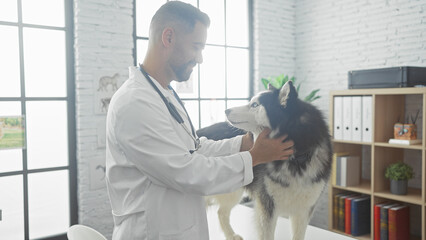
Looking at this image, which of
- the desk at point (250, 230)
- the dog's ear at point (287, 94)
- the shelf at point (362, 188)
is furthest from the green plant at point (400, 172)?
the dog's ear at point (287, 94)

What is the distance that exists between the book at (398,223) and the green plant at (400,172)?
0.30m

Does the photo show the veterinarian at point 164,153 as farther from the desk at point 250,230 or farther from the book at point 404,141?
the book at point 404,141

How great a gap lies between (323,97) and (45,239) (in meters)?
3.55

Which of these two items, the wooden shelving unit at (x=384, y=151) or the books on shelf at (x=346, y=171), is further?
the books on shelf at (x=346, y=171)

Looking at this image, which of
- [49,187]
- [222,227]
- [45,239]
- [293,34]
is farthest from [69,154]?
[293,34]

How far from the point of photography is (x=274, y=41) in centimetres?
481

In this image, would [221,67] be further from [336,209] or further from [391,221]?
[391,221]

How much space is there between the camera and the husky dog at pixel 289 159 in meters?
1.51

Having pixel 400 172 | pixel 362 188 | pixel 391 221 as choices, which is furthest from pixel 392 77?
pixel 391 221

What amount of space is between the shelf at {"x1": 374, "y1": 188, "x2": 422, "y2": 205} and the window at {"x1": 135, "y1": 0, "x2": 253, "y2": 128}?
1997 millimetres

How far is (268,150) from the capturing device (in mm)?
1315

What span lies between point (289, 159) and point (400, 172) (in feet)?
7.66

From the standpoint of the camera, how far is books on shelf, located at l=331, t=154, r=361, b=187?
3824mm

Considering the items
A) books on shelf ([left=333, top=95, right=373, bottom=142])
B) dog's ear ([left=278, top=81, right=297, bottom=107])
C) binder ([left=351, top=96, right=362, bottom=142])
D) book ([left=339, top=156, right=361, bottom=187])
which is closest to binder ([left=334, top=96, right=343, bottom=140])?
books on shelf ([left=333, top=95, right=373, bottom=142])
